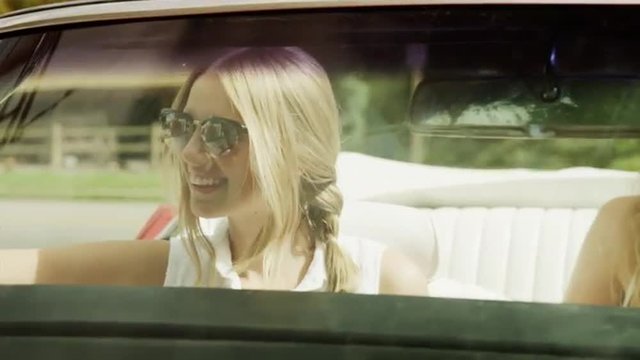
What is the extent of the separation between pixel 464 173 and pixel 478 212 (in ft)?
0.33

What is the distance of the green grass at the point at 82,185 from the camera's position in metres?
2.25

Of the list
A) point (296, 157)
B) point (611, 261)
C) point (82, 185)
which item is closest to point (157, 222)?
point (82, 185)

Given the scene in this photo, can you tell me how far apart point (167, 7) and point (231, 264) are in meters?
0.62

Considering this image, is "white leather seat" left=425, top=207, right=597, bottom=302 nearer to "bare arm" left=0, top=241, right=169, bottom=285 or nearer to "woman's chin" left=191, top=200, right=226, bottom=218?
"woman's chin" left=191, top=200, right=226, bottom=218

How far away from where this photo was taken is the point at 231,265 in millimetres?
2250

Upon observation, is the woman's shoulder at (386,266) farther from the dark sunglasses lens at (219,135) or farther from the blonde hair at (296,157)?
the dark sunglasses lens at (219,135)

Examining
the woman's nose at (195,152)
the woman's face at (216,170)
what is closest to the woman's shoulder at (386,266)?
the woman's face at (216,170)

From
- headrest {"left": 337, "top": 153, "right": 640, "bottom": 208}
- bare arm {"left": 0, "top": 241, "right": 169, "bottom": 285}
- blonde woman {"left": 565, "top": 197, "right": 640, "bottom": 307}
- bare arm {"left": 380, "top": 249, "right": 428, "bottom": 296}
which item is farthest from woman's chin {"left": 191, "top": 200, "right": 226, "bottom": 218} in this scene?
blonde woman {"left": 565, "top": 197, "right": 640, "bottom": 307}

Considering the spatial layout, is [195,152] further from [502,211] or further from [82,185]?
[502,211]

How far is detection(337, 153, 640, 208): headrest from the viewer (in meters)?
2.17

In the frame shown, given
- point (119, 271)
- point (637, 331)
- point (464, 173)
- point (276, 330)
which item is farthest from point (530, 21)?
point (119, 271)

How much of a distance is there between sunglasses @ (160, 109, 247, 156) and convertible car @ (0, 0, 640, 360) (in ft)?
0.11

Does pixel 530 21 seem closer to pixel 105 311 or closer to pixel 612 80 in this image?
pixel 612 80

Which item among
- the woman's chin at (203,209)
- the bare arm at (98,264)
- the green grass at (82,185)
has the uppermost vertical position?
the green grass at (82,185)
